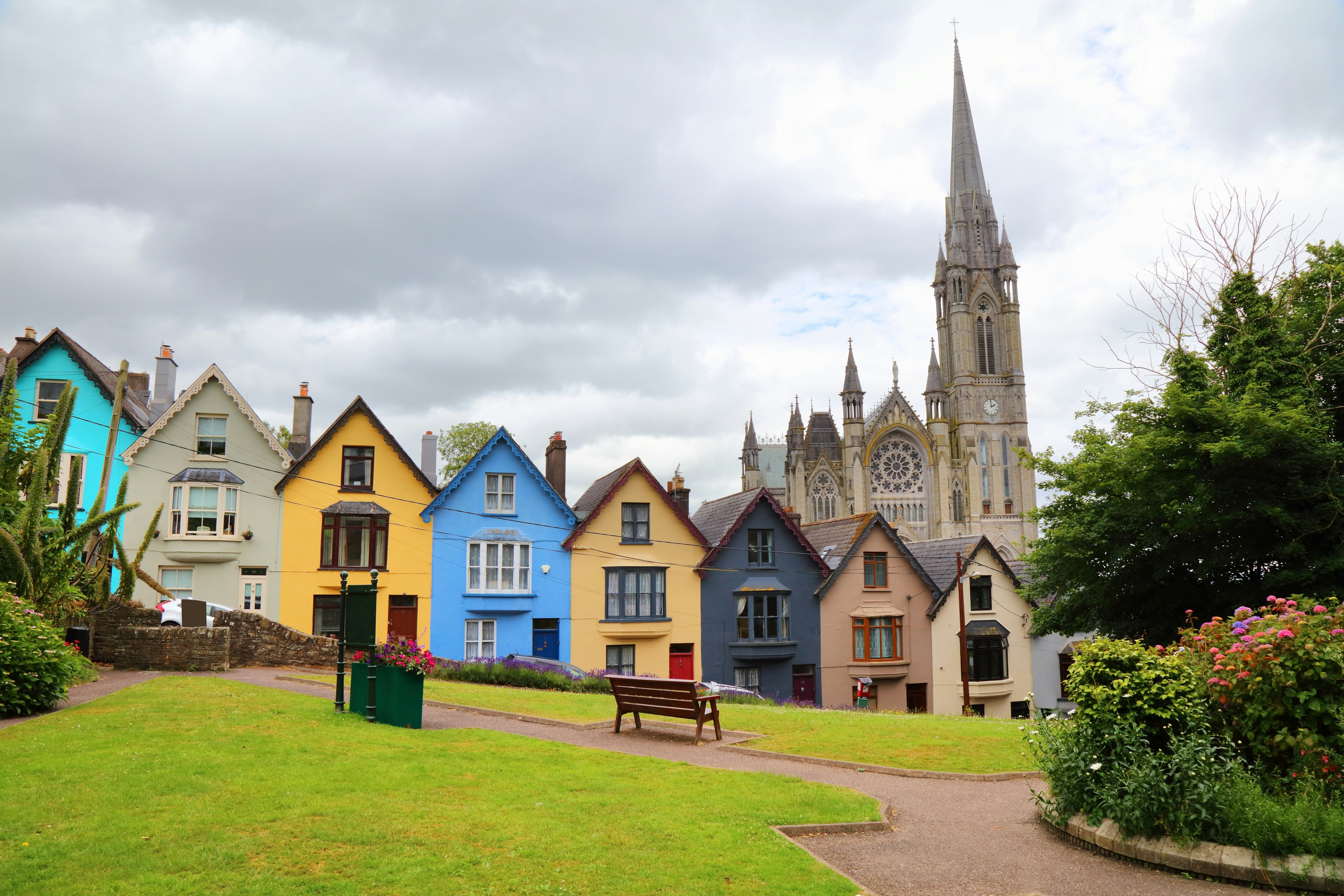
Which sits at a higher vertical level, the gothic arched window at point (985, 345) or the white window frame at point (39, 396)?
the gothic arched window at point (985, 345)

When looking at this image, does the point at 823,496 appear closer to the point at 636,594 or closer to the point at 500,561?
the point at 636,594

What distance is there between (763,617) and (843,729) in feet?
69.5

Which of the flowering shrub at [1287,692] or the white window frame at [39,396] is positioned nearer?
the flowering shrub at [1287,692]

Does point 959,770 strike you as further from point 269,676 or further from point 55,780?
point 269,676

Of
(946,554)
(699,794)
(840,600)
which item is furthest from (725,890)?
(946,554)

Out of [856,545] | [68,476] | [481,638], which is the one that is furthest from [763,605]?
[68,476]

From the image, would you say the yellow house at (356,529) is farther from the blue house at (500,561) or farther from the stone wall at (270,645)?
the stone wall at (270,645)

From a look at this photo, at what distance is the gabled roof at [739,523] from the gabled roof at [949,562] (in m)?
5.40

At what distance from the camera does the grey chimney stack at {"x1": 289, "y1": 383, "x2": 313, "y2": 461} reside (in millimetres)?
37562

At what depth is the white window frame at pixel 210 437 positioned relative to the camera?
3375cm

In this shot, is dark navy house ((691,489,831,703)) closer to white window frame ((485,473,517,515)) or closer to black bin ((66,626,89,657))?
white window frame ((485,473,517,515))

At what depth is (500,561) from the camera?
3581 cm

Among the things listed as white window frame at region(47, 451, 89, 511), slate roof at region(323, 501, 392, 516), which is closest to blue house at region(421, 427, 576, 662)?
slate roof at region(323, 501, 392, 516)

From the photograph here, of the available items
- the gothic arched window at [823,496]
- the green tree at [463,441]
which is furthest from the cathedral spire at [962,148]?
the green tree at [463,441]
